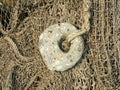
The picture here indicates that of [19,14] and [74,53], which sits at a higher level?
[19,14]

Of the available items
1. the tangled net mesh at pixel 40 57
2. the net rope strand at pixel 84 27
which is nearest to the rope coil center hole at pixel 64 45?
the net rope strand at pixel 84 27

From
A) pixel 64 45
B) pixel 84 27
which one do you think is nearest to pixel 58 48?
pixel 64 45

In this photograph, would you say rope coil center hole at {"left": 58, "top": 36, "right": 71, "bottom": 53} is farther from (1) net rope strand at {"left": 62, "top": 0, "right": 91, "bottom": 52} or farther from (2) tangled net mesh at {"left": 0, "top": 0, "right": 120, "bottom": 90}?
(2) tangled net mesh at {"left": 0, "top": 0, "right": 120, "bottom": 90}

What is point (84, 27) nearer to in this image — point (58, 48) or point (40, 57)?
point (58, 48)

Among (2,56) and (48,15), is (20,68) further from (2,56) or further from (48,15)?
(48,15)

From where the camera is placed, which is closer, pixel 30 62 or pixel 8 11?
pixel 30 62

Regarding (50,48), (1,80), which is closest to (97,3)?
(50,48)

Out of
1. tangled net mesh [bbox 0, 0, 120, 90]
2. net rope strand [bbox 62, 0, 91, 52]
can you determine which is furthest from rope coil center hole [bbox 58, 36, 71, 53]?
tangled net mesh [bbox 0, 0, 120, 90]
